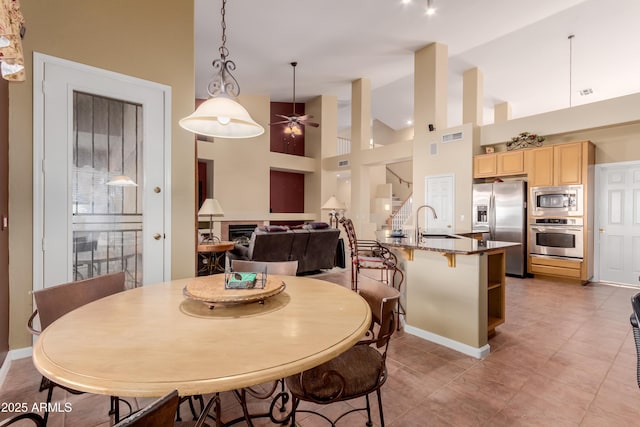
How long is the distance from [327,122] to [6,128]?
304 inches

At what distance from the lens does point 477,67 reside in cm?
683

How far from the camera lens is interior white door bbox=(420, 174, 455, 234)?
621 cm

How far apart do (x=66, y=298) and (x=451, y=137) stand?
21.1 feet

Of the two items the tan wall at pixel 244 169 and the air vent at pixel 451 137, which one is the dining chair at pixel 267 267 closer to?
the air vent at pixel 451 137

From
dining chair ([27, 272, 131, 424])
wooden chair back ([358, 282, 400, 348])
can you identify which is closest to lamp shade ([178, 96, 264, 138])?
dining chair ([27, 272, 131, 424])

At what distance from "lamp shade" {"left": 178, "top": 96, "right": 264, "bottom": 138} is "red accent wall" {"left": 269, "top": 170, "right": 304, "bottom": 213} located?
7.40m

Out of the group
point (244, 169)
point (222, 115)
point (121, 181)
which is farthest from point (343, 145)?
point (222, 115)

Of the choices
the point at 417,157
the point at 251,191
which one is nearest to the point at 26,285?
the point at 251,191

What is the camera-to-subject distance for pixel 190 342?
3.36 feet

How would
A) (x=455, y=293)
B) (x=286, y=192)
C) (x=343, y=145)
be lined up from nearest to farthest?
(x=455, y=293)
(x=286, y=192)
(x=343, y=145)

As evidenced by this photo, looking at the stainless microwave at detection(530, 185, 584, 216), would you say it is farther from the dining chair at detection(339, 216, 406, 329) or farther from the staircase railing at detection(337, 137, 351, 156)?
the staircase railing at detection(337, 137, 351, 156)

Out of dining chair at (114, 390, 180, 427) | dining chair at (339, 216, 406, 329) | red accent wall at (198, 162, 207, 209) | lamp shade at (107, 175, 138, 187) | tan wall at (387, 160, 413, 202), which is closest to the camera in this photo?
dining chair at (114, 390, 180, 427)

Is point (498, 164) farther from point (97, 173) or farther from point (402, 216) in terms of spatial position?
point (97, 173)

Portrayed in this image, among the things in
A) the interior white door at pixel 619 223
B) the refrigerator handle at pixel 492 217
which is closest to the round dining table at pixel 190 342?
the refrigerator handle at pixel 492 217
